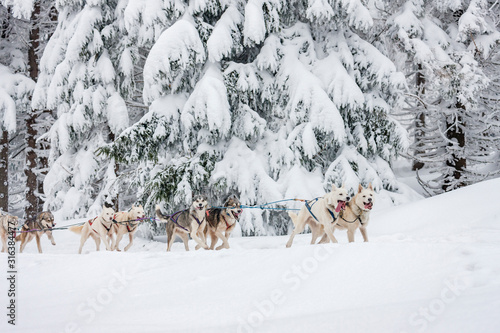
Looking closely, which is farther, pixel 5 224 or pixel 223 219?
pixel 5 224

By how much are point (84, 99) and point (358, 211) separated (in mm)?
9395

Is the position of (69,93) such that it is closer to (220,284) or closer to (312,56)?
(312,56)

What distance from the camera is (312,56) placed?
9.75m

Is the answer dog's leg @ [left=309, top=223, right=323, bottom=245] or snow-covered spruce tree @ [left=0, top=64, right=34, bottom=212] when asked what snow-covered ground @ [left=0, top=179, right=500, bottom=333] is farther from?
snow-covered spruce tree @ [left=0, top=64, right=34, bottom=212]

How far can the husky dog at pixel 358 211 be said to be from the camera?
5.27m

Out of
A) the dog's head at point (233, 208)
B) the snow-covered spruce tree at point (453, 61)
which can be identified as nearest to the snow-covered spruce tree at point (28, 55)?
the dog's head at point (233, 208)

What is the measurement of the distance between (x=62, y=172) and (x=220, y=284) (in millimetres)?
10727

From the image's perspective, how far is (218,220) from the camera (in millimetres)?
6824

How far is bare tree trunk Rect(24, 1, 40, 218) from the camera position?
1549 cm

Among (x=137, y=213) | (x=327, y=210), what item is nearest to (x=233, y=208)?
(x=327, y=210)

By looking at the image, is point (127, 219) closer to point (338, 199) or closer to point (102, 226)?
point (102, 226)

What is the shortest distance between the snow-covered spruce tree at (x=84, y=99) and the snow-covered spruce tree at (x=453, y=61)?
26.9ft

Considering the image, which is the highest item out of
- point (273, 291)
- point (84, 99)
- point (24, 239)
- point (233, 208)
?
point (84, 99)

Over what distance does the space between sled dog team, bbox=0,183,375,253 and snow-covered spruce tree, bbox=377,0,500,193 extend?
6549mm
